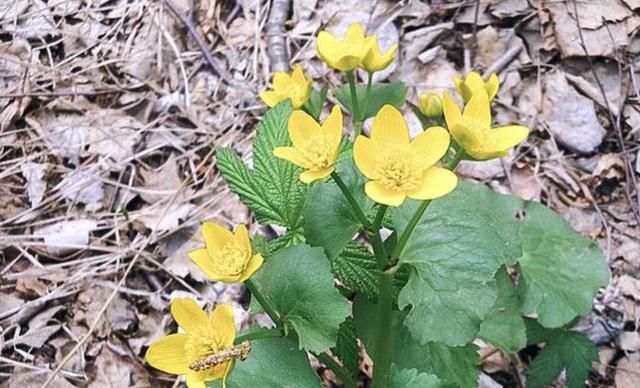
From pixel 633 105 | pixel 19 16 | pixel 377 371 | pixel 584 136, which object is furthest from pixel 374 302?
pixel 19 16

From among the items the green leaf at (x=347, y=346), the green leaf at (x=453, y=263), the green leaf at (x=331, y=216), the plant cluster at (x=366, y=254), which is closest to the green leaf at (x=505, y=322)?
the plant cluster at (x=366, y=254)

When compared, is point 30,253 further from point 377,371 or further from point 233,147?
point 377,371

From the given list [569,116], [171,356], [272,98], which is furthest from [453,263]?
[569,116]

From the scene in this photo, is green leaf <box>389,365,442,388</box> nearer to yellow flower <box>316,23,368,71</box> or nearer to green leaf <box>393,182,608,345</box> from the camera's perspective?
green leaf <box>393,182,608,345</box>

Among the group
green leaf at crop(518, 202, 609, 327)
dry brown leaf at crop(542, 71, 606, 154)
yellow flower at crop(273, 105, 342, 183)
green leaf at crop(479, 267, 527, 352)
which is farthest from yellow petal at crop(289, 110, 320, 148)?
dry brown leaf at crop(542, 71, 606, 154)

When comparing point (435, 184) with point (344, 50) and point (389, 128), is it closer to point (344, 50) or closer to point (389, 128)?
point (389, 128)

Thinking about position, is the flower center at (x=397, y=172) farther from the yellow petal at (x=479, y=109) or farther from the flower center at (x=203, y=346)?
the flower center at (x=203, y=346)
